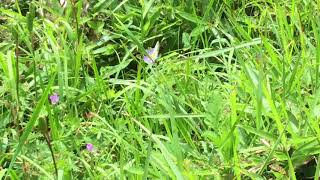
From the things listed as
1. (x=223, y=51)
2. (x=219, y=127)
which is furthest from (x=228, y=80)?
(x=219, y=127)

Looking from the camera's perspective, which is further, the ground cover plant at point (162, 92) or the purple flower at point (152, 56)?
the purple flower at point (152, 56)

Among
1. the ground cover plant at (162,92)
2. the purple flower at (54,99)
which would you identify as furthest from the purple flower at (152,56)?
the purple flower at (54,99)

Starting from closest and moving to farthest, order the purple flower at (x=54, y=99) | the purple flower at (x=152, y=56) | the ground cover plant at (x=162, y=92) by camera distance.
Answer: the ground cover plant at (x=162, y=92) → the purple flower at (x=54, y=99) → the purple flower at (x=152, y=56)

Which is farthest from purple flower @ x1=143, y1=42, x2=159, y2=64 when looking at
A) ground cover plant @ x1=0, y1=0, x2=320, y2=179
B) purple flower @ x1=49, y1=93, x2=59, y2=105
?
purple flower @ x1=49, y1=93, x2=59, y2=105

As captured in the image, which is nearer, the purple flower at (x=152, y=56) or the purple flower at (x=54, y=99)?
the purple flower at (x=54, y=99)

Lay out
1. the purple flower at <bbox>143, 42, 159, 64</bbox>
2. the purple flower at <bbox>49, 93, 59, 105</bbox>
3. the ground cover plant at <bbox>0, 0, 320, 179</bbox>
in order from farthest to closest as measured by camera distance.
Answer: the purple flower at <bbox>143, 42, 159, 64</bbox> < the purple flower at <bbox>49, 93, 59, 105</bbox> < the ground cover plant at <bbox>0, 0, 320, 179</bbox>

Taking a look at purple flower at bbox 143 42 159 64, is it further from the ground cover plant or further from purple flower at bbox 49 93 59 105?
purple flower at bbox 49 93 59 105

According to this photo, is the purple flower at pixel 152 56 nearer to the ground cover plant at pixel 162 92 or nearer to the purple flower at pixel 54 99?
the ground cover plant at pixel 162 92

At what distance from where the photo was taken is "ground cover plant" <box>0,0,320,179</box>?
1628 mm

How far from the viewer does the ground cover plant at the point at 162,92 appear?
163 centimetres

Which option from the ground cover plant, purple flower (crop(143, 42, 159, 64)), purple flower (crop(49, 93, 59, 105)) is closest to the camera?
the ground cover plant

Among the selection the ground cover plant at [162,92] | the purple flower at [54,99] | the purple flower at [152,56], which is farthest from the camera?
the purple flower at [152,56]

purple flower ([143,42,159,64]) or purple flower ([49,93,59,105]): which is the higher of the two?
purple flower ([143,42,159,64])

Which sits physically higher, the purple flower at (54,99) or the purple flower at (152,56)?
the purple flower at (152,56)
